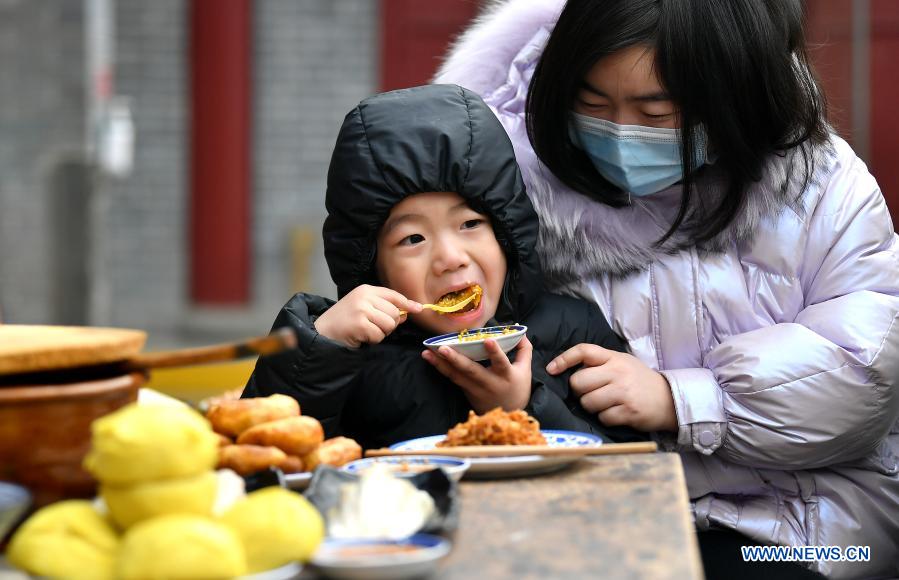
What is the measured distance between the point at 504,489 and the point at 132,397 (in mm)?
476

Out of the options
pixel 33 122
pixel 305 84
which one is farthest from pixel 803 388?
pixel 33 122

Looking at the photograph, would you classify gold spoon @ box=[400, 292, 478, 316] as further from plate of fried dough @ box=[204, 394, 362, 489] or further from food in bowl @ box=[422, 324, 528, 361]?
plate of fried dough @ box=[204, 394, 362, 489]

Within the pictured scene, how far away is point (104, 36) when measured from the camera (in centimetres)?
886

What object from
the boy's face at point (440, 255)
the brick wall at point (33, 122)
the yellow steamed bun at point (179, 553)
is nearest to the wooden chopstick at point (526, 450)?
the yellow steamed bun at point (179, 553)

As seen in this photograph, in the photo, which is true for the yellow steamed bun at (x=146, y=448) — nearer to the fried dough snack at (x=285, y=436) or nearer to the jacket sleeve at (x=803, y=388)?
the fried dough snack at (x=285, y=436)

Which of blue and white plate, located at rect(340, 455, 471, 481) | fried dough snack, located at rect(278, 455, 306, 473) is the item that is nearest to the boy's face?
blue and white plate, located at rect(340, 455, 471, 481)

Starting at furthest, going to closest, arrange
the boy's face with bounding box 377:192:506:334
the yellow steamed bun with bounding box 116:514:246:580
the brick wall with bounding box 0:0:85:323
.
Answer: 1. the brick wall with bounding box 0:0:85:323
2. the boy's face with bounding box 377:192:506:334
3. the yellow steamed bun with bounding box 116:514:246:580

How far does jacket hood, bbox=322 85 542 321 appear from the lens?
2.44 m

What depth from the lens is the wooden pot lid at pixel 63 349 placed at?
4.51ft

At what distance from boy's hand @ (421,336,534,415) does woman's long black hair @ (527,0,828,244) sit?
552mm

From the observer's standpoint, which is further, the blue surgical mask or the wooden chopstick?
the blue surgical mask

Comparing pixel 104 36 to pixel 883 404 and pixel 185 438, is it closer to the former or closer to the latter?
pixel 883 404

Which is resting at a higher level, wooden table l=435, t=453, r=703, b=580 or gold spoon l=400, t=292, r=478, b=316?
wooden table l=435, t=453, r=703, b=580

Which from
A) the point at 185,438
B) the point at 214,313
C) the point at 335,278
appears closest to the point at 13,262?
the point at 214,313
